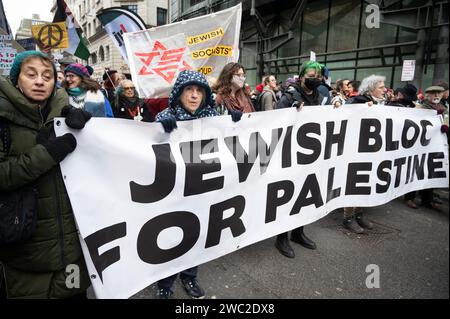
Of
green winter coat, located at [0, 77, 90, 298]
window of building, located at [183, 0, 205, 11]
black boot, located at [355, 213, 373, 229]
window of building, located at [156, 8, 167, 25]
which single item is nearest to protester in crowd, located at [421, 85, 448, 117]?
black boot, located at [355, 213, 373, 229]

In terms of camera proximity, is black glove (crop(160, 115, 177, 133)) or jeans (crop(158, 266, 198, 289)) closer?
black glove (crop(160, 115, 177, 133))

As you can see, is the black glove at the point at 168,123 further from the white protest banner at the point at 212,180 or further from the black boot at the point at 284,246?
the black boot at the point at 284,246

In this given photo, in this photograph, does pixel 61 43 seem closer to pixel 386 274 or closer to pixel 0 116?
pixel 0 116

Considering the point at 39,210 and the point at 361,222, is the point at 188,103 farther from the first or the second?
the point at 361,222

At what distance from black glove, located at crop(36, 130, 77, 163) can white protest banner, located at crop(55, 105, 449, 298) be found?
0.18 feet

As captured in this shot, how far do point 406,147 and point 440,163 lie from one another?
693mm

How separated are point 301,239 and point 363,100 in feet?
5.83

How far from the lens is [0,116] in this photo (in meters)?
1.44

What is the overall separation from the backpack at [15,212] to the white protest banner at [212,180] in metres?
0.20

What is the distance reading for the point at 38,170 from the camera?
149 centimetres

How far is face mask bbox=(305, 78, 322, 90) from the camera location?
3.11 meters

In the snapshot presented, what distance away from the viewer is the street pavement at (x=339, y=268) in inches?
97.8

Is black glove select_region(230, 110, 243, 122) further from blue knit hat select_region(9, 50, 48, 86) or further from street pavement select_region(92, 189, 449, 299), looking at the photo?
street pavement select_region(92, 189, 449, 299)
